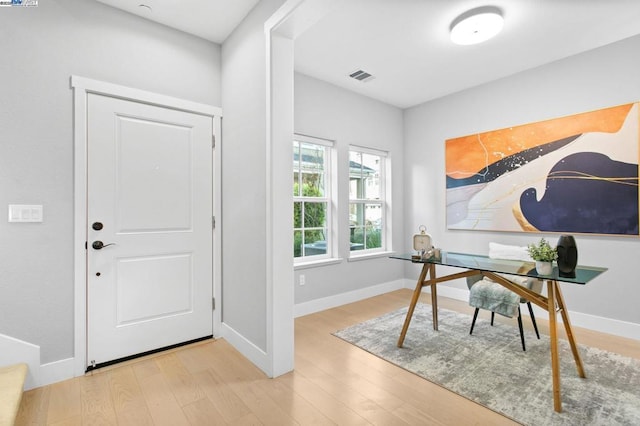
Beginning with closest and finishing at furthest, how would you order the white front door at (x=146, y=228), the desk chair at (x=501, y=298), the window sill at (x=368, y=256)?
the white front door at (x=146, y=228), the desk chair at (x=501, y=298), the window sill at (x=368, y=256)

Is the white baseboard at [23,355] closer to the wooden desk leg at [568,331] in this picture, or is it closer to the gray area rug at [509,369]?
the gray area rug at [509,369]

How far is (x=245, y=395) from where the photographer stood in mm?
1977

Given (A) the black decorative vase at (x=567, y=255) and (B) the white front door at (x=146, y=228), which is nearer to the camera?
(A) the black decorative vase at (x=567, y=255)

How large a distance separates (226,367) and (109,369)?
89 cm

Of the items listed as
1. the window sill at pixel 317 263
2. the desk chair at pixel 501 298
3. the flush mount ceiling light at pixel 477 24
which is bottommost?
the desk chair at pixel 501 298

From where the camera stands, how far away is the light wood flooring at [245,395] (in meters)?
1.76

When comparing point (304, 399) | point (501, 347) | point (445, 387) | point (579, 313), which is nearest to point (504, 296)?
point (501, 347)

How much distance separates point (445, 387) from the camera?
6.78ft

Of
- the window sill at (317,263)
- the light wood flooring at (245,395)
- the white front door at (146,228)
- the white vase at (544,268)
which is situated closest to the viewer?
the light wood flooring at (245,395)

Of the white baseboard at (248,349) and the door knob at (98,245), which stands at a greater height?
the door knob at (98,245)

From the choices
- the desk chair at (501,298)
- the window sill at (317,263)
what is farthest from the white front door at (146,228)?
the desk chair at (501,298)

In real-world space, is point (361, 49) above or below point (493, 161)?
A: above

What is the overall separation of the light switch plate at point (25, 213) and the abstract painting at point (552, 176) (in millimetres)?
4320

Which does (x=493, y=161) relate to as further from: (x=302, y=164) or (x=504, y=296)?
(x=302, y=164)
